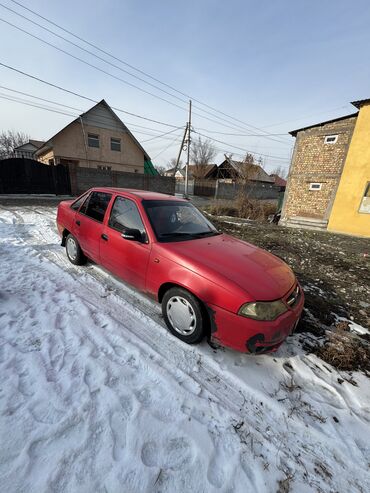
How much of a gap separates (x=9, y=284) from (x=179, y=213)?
2.80m

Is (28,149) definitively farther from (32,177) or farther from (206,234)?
(206,234)

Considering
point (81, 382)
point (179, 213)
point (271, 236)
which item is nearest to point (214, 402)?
point (81, 382)

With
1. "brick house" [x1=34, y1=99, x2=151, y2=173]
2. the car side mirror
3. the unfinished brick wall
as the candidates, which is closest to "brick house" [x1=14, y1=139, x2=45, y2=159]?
"brick house" [x1=34, y1=99, x2=151, y2=173]

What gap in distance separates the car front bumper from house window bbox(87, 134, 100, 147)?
2268 cm

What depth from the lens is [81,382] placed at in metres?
1.98

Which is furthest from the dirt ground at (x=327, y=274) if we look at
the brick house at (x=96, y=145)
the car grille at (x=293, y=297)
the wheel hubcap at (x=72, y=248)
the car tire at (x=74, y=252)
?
the brick house at (x=96, y=145)

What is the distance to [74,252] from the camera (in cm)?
Result: 418

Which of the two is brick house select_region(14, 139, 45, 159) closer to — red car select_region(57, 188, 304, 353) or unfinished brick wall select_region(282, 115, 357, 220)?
unfinished brick wall select_region(282, 115, 357, 220)

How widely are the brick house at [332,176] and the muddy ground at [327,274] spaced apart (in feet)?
7.20

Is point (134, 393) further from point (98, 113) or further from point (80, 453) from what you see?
point (98, 113)

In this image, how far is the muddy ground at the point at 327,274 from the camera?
3514mm

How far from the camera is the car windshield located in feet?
9.55

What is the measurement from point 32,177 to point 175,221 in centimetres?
1589

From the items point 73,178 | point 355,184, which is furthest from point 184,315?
point 73,178
